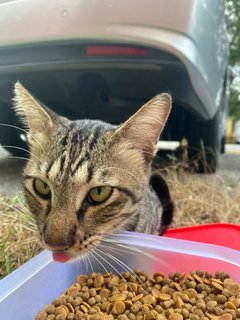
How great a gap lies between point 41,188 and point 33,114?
0.19 metres

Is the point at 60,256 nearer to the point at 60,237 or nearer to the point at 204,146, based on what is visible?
the point at 60,237

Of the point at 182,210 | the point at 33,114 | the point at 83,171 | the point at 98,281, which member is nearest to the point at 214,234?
the point at 182,210

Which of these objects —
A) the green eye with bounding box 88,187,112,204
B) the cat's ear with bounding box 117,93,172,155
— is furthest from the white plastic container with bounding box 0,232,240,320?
the cat's ear with bounding box 117,93,172,155

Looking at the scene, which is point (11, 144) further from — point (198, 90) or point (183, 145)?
point (183, 145)

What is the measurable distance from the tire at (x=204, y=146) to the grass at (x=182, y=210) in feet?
0.16

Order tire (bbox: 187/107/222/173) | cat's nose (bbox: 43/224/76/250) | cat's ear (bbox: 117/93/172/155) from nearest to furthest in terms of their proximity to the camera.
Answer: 1. cat's nose (bbox: 43/224/76/250)
2. cat's ear (bbox: 117/93/172/155)
3. tire (bbox: 187/107/222/173)

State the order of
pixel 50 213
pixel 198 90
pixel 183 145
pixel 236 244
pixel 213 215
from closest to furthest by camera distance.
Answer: pixel 50 213 < pixel 236 244 < pixel 198 90 < pixel 213 215 < pixel 183 145

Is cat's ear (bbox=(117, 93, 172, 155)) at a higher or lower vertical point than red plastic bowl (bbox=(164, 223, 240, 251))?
higher

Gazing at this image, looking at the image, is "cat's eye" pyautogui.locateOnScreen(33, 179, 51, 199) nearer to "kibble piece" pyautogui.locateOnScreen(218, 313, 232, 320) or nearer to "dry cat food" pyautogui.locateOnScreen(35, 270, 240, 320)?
"dry cat food" pyautogui.locateOnScreen(35, 270, 240, 320)

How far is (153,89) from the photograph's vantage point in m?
1.44

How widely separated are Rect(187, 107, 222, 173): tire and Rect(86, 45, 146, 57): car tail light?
2.49 feet

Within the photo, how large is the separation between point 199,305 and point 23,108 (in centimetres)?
62

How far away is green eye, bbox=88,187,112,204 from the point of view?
0.95m

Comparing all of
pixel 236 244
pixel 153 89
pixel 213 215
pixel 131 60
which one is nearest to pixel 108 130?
pixel 131 60
